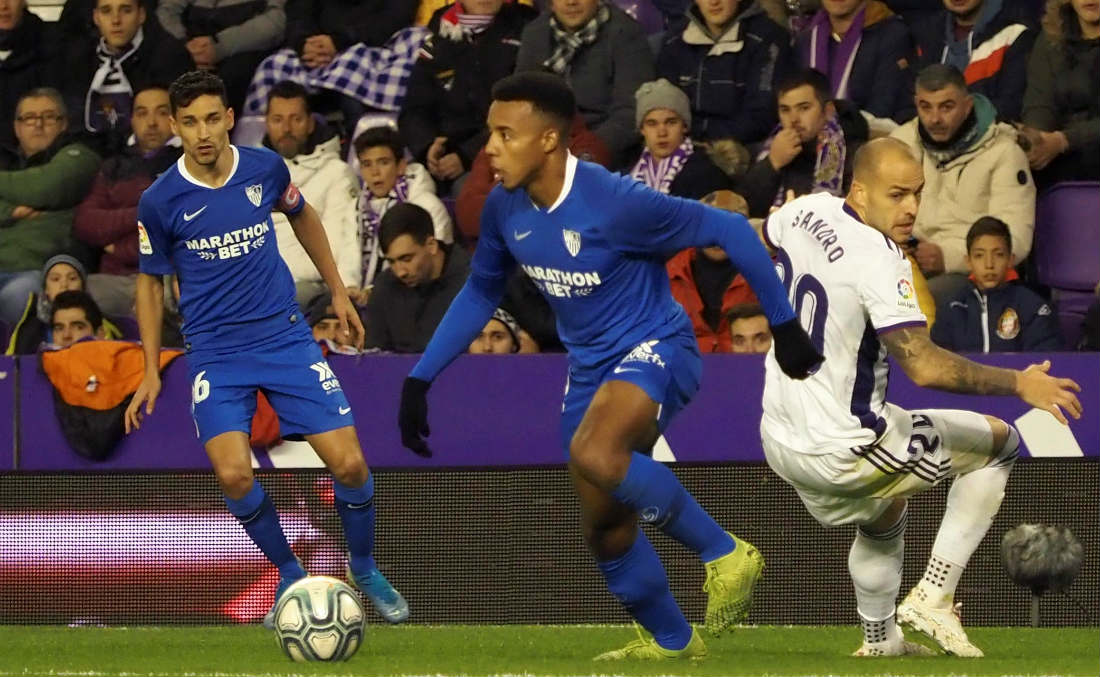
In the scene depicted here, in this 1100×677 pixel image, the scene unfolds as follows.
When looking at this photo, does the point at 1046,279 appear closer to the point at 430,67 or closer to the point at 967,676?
the point at 430,67

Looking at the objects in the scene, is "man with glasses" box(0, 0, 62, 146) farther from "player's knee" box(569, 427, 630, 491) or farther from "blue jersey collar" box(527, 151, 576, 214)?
"player's knee" box(569, 427, 630, 491)

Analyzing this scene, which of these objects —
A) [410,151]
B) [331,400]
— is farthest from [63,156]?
[331,400]

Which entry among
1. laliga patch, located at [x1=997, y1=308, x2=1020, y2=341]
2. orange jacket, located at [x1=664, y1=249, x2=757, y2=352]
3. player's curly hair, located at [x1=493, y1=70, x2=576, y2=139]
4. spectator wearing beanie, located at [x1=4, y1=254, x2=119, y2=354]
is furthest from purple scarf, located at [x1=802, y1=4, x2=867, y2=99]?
player's curly hair, located at [x1=493, y1=70, x2=576, y2=139]

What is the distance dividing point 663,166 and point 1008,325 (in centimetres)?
212

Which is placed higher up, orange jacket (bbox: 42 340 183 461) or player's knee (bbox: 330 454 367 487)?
player's knee (bbox: 330 454 367 487)

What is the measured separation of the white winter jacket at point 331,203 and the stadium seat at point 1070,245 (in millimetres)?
3680

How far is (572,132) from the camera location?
35.3ft

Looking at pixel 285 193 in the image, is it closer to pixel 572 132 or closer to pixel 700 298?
pixel 700 298

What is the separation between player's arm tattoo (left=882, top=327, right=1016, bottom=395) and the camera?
605 centimetres

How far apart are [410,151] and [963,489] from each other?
5.57 meters

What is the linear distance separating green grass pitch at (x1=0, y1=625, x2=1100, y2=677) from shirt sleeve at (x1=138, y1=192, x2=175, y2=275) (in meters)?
1.44

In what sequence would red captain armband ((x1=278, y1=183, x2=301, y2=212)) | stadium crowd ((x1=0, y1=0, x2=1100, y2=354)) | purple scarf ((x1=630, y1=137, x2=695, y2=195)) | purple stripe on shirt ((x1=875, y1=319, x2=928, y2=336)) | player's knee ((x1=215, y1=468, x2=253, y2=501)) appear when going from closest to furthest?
1. purple stripe on shirt ((x1=875, y1=319, x2=928, y2=336))
2. player's knee ((x1=215, y1=468, x2=253, y2=501))
3. red captain armband ((x1=278, y1=183, x2=301, y2=212))
4. stadium crowd ((x1=0, y1=0, x2=1100, y2=354))
5. purple scarf ((x1=630, y1=137, x2=695, y2=195))

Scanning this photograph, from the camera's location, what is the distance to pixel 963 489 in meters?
6.56

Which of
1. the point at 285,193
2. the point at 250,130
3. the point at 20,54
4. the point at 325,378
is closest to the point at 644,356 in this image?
the point at 325,378
